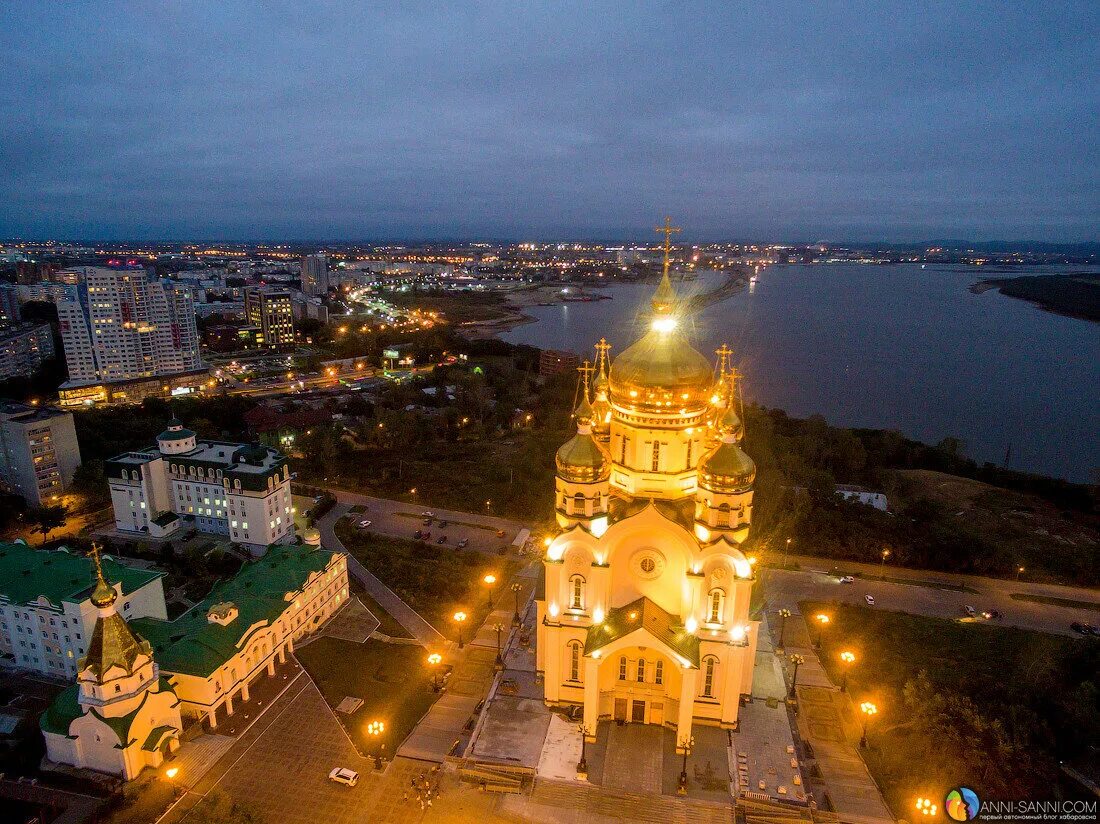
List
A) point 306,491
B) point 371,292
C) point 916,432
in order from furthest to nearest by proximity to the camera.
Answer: point 371,292 < point 916,432 < point 306,491

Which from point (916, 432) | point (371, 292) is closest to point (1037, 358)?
point (916, 432)

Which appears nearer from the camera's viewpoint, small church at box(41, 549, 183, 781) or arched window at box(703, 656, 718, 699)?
→ small church at box(41, 549, 183, 781)

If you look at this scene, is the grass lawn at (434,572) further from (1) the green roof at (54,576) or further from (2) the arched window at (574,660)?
(1) the green roof at (54,576)

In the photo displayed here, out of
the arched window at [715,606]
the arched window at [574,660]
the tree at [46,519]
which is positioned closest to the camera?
the arched window at [715,606]

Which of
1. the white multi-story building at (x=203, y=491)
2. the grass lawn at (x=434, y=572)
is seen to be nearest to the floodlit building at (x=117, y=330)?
the white multi-story building at (x=203, y=491)

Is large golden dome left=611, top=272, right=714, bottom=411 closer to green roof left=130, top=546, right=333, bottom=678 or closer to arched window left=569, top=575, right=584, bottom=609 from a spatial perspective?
arched window left=569, top=575, right=584, bottom=609

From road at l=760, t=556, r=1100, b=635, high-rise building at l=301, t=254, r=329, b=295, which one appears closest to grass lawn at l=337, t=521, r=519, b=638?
road at l=760, t=556, r=1100, b=635

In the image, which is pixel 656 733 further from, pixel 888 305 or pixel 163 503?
pixel 888 305
